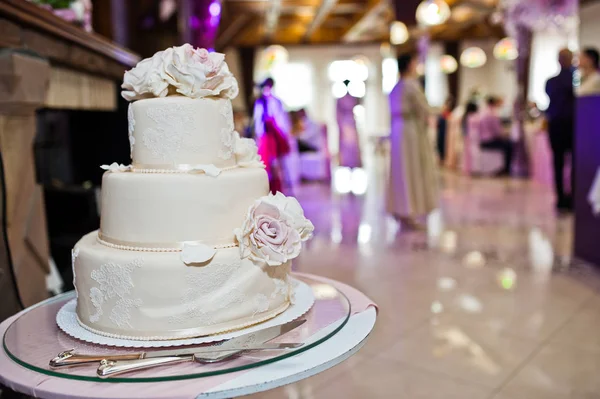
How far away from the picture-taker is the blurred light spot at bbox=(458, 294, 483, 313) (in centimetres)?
334

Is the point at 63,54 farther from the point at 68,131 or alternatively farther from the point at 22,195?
the point at 68,131

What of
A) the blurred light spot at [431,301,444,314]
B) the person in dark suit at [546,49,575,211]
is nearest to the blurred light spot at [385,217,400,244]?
the blurred light spot at [431,301,444,314]

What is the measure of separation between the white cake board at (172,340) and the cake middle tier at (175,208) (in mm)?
185

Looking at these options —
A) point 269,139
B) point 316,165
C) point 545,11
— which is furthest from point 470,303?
point 316,165

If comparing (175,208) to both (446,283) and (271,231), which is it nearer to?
(271,231)

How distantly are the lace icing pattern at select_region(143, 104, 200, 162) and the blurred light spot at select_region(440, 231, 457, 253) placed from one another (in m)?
3.89

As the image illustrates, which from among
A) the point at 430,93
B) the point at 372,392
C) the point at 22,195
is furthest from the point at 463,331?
the point at 430,93

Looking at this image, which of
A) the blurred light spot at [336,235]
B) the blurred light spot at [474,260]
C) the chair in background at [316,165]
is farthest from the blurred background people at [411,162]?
the chair in background at [316,165]

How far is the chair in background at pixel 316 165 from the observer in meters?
10.5

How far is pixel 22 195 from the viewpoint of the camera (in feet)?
6.36

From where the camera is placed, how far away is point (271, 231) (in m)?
1.17

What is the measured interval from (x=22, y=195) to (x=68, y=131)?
2.36 meters

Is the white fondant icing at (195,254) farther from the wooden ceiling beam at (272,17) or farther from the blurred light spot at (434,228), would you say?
the wooden ceiling beam at (272,17)

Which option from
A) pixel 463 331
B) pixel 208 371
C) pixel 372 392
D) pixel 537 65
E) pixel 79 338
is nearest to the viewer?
pixel 208 371
